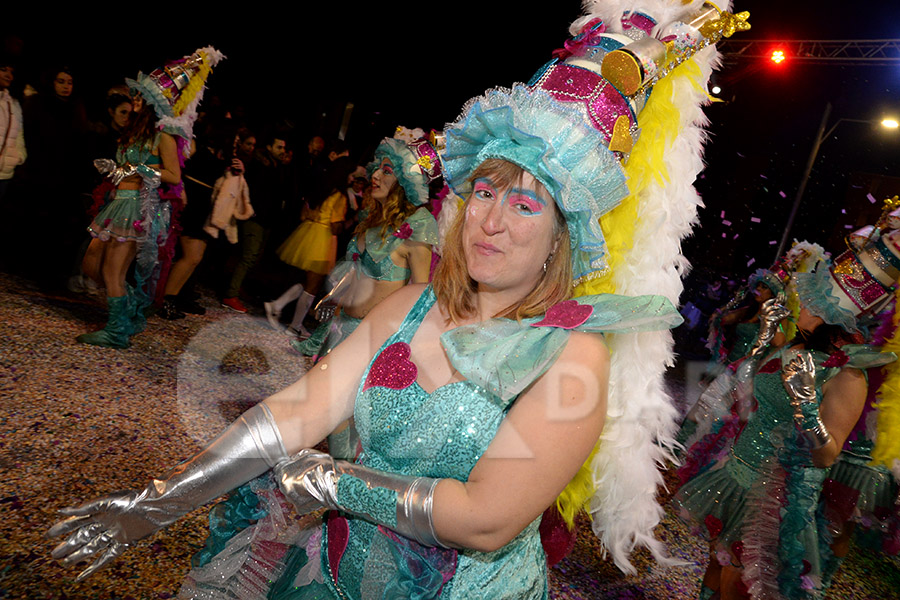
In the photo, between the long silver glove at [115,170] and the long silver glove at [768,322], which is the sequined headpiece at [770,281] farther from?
the long silver glove at [115,170]

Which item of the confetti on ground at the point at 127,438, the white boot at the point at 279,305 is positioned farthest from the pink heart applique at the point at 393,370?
the white boot at the point at 279,305

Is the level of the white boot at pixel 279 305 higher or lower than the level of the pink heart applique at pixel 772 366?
lower

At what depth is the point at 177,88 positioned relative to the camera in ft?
15.8

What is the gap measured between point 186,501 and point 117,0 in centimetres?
980

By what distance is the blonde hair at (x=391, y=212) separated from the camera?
416 cm

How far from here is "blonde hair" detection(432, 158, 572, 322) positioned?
4.94 ft

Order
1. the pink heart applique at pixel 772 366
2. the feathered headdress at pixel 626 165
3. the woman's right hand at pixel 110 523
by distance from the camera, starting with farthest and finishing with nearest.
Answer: the pink heart applique at pixel 772 366
the feathered headdress at pixel 626 165
the woman's right hand at pixel 110 523

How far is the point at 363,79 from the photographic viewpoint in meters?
9.80

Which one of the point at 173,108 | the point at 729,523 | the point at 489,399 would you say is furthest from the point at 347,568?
the point at 173,108

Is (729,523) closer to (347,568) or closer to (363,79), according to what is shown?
(347,568)

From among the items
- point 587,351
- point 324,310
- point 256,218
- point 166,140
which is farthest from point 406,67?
point 587,351

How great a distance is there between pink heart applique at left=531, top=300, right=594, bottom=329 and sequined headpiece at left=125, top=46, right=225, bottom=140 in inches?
173

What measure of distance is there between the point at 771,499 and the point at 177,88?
17.0ft

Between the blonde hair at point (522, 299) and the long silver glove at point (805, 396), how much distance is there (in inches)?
80.6
